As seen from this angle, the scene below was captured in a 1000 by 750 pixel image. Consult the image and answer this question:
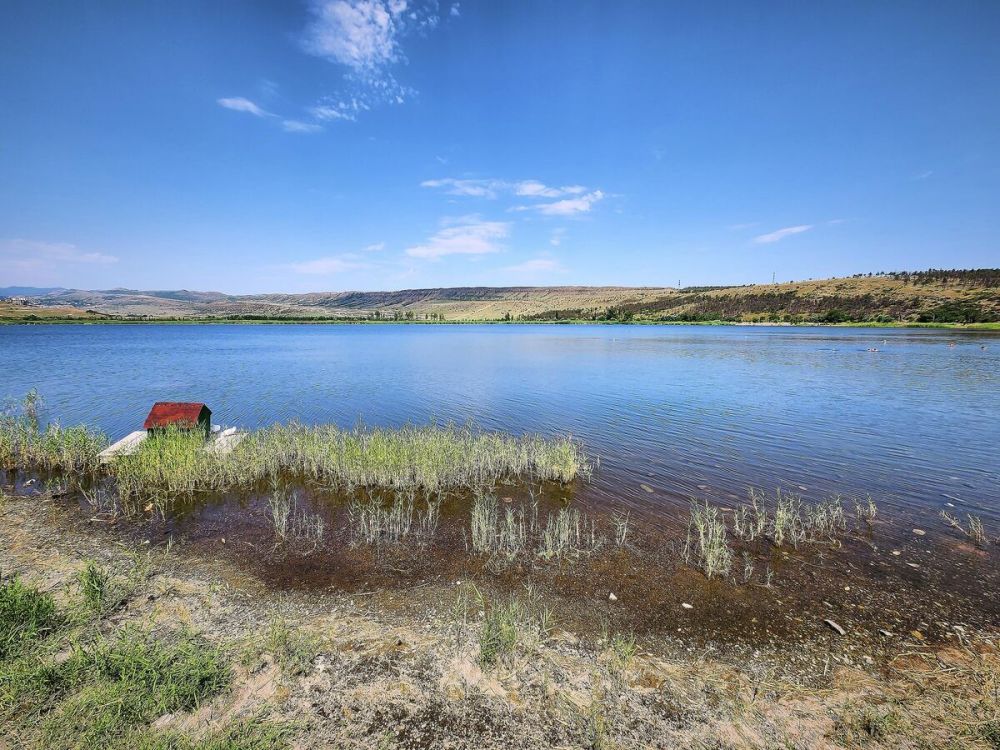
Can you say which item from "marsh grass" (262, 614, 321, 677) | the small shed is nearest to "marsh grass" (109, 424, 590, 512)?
the small shed

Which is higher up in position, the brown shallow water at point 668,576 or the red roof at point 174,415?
the red roof at point 174,415

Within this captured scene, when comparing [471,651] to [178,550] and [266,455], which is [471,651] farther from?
[266,455]

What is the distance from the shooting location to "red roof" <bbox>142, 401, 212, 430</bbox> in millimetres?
13883

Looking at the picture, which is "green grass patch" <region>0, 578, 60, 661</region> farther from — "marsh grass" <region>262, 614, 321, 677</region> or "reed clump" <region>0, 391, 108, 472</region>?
"reed clump" <region>0, 391, 108, 472</region>

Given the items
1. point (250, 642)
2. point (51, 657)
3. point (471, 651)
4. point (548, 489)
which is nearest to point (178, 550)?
point (51, 657)

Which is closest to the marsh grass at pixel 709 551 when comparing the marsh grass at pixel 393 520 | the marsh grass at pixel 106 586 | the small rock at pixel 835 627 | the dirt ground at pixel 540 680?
the small rock at pixel 835 627

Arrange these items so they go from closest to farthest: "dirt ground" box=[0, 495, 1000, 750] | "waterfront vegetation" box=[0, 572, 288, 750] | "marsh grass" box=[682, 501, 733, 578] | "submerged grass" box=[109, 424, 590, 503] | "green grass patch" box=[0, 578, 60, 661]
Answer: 1. "waterfront vegetation" box=[0, 572, 288, 750]
2. "dirt ground" box=[0, 495, 1000, 750]
3. "green grass patch" box=[0, 578, 60, 661]
4. "marsh grass" box=[682, 501, 733, 578]
5. "submerged grass" box=[109, 424, 590, 503]

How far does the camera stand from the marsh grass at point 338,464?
38.6 ft

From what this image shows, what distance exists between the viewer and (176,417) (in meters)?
14.0

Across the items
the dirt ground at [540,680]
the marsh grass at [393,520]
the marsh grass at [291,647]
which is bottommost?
the marsh grass at [393,520]

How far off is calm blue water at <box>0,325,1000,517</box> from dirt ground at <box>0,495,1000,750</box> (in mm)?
5466

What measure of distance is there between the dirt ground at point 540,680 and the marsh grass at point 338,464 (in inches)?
180

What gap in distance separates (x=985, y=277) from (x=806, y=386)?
11890cm

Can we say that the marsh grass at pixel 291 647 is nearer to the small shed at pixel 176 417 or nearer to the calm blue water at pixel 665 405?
the calm blue water at pixel 665 405
